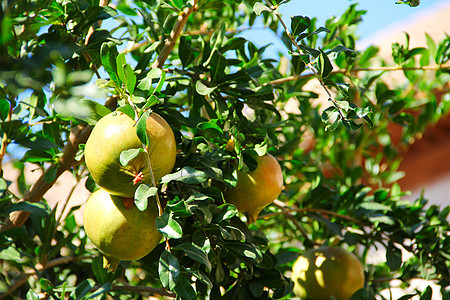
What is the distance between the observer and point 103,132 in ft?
2.66

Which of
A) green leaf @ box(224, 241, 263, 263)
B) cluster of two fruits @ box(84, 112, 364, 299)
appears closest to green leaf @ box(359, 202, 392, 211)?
cluster of two fruits @ box(84, 112, 364, 299)

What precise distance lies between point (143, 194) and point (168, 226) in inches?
2.5

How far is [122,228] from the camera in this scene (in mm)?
862

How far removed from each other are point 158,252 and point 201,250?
0.24 m

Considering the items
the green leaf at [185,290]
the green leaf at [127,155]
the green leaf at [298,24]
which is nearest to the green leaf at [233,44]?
the green leaf at [298,24]

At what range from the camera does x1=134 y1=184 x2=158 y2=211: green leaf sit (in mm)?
750

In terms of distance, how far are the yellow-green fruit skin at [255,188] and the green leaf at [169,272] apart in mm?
272

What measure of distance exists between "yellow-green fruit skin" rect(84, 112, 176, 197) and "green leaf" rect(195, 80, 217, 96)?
18cm

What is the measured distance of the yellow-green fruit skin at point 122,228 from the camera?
0.86 metres

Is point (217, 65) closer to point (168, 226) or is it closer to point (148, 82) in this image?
point (148, 82)

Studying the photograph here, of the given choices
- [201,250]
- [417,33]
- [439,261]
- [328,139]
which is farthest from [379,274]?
[417,33]

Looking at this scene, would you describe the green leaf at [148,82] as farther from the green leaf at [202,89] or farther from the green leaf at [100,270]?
the green leaf at [100,270]

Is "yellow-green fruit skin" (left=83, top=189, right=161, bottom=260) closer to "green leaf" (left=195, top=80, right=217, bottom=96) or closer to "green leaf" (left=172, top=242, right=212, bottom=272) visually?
"green leaf" (left=172, top=242, right=212, bottom=272)

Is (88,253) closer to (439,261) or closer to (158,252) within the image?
(158,252)
